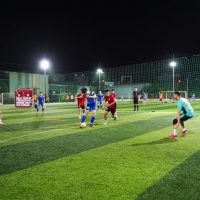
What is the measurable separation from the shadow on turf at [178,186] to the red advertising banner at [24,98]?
103ft

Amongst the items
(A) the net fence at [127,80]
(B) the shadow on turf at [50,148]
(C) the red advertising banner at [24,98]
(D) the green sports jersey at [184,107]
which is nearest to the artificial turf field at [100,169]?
(B) the shadow on turf at [50,148]

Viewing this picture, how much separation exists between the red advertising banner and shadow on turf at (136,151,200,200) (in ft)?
103

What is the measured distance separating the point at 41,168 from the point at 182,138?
6066 mm

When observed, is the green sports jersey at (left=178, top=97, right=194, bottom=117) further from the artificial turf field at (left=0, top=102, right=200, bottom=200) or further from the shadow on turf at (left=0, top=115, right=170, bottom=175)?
the shadow on turf at (left=0, top=115, right=170, bottom=175)

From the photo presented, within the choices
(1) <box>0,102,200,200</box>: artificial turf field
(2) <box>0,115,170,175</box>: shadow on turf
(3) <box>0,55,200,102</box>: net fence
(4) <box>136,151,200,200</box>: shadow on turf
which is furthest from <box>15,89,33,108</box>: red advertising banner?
(4) <box>136,151,200,200</box>: shadow on turf

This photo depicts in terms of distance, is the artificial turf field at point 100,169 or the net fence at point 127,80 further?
the net fence at point 127,80

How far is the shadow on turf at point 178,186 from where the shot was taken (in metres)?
4.66

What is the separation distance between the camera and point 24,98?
36031mm

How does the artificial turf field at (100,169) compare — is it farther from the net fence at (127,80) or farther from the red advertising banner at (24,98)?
the net fence at (127,80)

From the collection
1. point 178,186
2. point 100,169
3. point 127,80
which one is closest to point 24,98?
point 100,169

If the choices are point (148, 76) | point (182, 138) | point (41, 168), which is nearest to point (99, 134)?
point (182, 138)

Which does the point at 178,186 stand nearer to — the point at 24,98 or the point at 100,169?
the point at 100,169

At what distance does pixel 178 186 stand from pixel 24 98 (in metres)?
33.0

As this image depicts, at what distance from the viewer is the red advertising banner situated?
3584 cm
